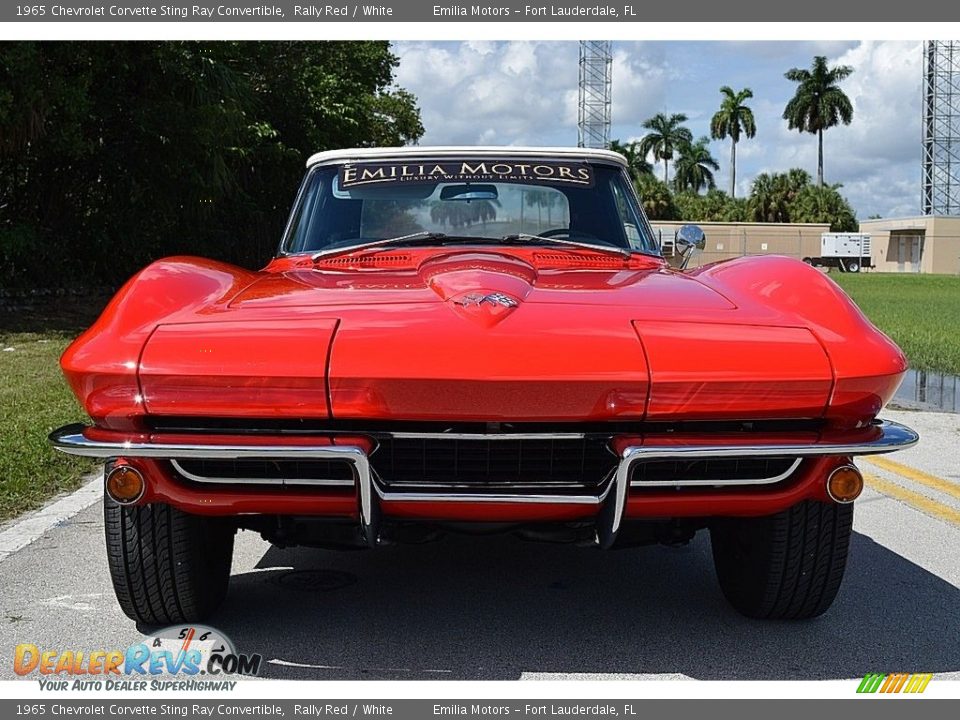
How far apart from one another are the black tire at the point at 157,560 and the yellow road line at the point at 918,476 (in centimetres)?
380

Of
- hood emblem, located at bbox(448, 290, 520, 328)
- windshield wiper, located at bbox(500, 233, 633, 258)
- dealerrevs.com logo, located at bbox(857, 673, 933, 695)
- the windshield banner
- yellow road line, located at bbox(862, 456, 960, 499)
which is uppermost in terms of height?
the windshield banner

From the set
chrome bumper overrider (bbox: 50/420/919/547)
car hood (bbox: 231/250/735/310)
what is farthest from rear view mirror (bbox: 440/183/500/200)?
chrome bumper overrider (bbox: 50/420/919/547)

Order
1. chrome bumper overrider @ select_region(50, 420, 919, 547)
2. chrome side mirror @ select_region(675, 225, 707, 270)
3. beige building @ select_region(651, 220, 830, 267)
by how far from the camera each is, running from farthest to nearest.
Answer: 1. beige building @ select_region(651, 220, 830, 267)
2. chrome side mirror @ select_region(675, 225, 707, 270)
3. chrome bumper overrider @ select_region(50, 420, 919, 547)

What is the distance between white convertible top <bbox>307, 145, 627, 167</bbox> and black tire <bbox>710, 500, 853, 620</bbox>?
78.6 inches

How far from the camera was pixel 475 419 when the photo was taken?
2.57 meters

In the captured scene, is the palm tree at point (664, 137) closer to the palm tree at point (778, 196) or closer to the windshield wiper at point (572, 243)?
the palm tree at point (778, 196)

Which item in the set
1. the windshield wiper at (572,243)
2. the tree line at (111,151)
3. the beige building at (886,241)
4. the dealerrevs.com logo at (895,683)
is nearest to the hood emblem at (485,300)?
the windshield wiper at (572,243)

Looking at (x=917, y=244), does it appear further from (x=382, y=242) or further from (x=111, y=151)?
(x=382, y=242)

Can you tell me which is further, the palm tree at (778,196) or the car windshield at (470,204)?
the palm tree at (778,196)

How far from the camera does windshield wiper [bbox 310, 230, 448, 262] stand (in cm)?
404

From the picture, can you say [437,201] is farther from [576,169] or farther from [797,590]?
[797,590]

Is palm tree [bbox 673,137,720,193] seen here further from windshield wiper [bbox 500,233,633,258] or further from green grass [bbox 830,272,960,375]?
windshield wiper [bbox 500,233,633,258]

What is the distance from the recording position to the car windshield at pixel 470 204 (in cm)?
428
